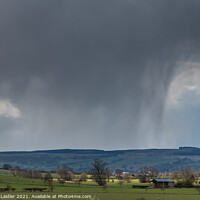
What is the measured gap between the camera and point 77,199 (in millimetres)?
99312

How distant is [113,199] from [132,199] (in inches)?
230

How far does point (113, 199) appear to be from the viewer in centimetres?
10531

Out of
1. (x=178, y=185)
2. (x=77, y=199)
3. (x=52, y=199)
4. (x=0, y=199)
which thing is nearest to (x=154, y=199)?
(x=77, y=199)

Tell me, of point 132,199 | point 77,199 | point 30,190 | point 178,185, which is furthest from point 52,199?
point 178,185

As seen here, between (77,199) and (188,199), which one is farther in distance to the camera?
(188,199)

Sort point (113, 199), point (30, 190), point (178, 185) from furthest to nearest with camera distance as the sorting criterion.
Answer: point (178, 185)
point (30, 190)
point (113, 199)

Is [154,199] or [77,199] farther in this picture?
[154,199]

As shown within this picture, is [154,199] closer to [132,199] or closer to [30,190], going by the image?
[132,199]

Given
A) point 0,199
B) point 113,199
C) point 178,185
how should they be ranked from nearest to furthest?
1. point 0,199
2. point 113,199
3. point 178,185

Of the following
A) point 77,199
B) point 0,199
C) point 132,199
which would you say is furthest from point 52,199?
point 132,199

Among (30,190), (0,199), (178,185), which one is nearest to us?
(0,199)

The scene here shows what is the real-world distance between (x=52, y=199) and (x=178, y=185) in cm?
11938

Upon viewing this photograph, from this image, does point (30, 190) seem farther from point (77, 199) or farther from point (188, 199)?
point (188, 199)

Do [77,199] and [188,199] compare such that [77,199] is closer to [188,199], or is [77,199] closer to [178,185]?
[188,199]
